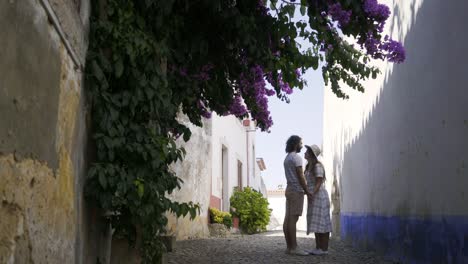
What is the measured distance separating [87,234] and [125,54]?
1.20m

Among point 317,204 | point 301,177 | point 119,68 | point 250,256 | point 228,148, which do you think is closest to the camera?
point 119,68

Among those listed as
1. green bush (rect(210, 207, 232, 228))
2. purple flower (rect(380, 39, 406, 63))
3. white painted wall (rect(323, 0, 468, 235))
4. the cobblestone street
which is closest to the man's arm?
the cobblestone street

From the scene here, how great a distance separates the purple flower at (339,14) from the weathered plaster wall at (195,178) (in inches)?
228

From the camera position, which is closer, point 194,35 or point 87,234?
point 87,234

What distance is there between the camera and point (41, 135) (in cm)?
254

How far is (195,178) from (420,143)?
23.6 feet

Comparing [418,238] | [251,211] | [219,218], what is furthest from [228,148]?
[418,238]

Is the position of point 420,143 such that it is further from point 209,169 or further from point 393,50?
point 209,169

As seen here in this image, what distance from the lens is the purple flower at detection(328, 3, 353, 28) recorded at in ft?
14.0

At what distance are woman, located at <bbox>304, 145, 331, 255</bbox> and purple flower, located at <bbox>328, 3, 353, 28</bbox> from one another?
8.44ft

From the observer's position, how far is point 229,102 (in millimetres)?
5406

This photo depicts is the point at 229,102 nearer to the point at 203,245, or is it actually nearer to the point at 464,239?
the point at 464,239

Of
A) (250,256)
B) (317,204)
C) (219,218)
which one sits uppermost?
(317,204)

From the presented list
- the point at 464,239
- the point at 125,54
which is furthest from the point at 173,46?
the point at 464,239
